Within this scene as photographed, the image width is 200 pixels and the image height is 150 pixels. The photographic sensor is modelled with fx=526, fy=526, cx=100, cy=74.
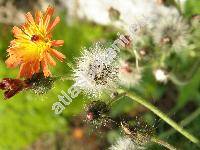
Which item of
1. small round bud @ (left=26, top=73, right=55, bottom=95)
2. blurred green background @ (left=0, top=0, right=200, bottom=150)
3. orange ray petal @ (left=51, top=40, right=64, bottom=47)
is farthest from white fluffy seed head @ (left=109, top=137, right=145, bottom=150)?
blurred green background @ (left=0, top=0, right=200, bottom=150)

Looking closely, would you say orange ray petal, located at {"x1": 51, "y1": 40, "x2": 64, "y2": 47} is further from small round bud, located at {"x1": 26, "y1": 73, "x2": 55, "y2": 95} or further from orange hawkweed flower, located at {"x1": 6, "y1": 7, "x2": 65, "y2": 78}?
small round bud, located at {"x1": 26, "y1": 73, "x2": 55, "y2": 95}

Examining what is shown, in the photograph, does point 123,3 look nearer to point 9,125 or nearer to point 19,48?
point 9,125

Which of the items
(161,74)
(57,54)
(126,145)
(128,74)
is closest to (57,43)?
(57,54)

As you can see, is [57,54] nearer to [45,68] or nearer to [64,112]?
[45,68]

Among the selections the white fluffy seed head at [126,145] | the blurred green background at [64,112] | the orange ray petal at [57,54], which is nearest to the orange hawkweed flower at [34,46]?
the orange ray petal at [57,54]

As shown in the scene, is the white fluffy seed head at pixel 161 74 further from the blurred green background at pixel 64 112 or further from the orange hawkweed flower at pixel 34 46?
the orange hawkweed flower at pixel 34 46

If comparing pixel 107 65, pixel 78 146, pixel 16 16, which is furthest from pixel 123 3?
pixel 107 65
